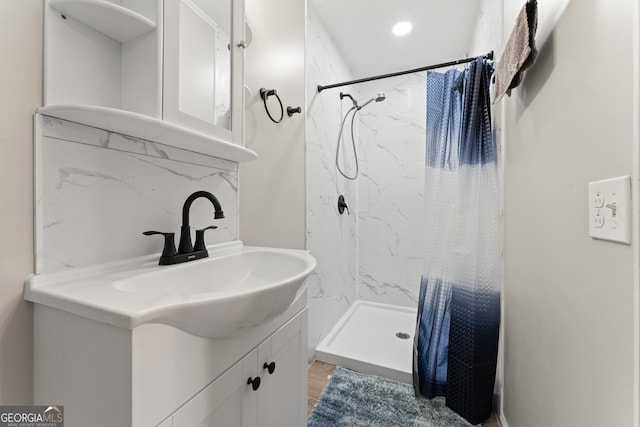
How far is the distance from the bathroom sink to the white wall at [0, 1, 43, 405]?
0.04m

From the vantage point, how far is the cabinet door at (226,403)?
0.54m

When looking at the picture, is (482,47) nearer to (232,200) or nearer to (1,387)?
(232,200)

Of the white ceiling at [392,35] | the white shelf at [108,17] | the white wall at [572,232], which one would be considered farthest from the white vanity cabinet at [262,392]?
the white ceiling at [392,35]

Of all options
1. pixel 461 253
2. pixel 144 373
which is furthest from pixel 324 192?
pixel 144 373

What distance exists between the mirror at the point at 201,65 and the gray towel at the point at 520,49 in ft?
3.21

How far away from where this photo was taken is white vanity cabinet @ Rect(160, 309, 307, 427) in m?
0.57

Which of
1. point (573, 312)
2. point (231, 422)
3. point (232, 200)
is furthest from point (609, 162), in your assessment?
point (232, 200)

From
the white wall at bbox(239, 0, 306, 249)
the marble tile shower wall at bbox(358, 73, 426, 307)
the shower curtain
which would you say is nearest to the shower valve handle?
the marble tile shower wall at bbox(358, 73, 426, 307)

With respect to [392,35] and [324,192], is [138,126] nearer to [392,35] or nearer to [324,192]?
[324,192]

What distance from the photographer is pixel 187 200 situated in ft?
2.82

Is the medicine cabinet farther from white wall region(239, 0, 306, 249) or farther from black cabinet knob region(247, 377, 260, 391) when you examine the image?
black cabinet knob region(247, 377, 260, 391)

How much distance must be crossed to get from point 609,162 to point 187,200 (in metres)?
1.06

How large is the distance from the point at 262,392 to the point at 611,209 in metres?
0.93

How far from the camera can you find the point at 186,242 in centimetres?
86
